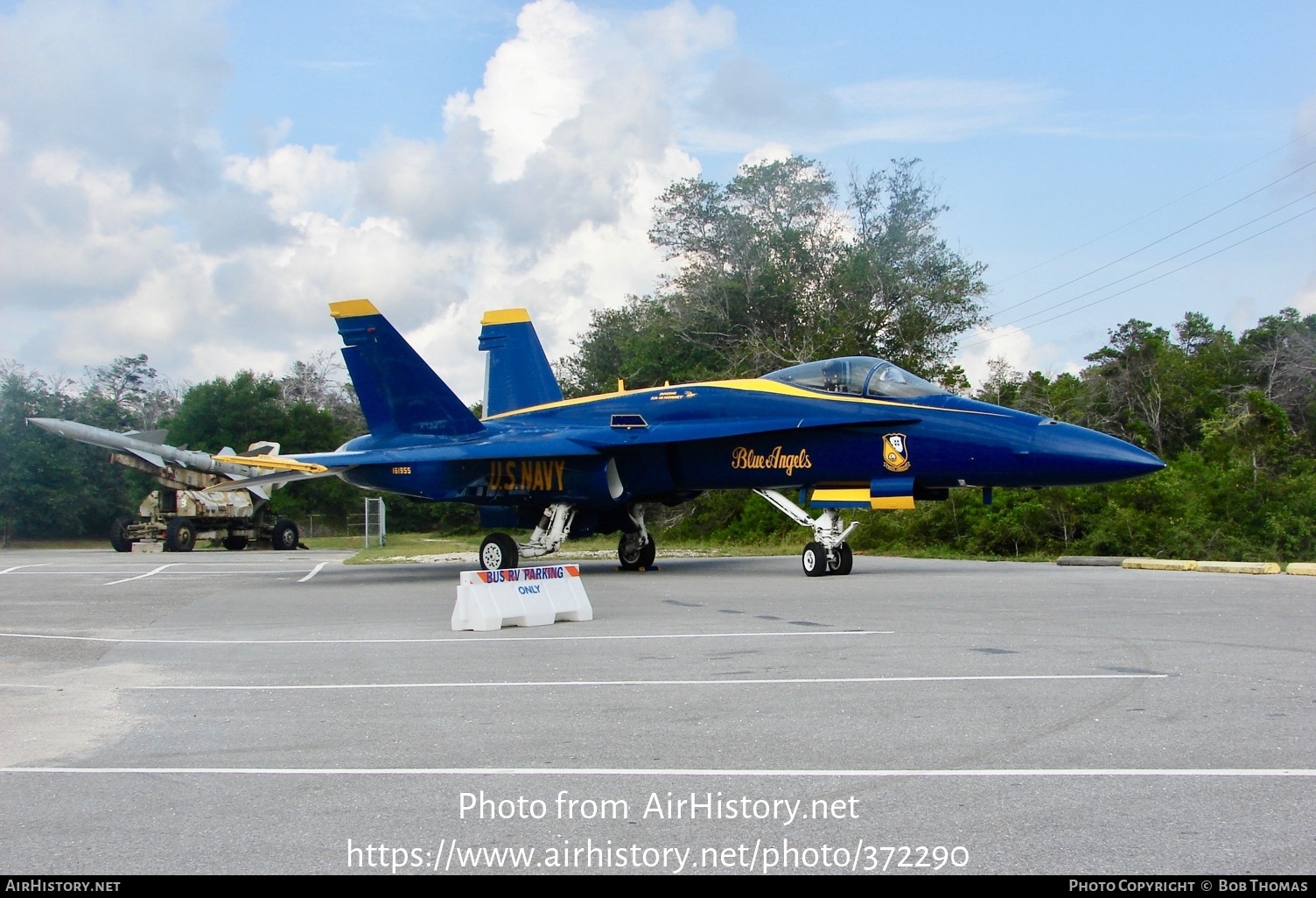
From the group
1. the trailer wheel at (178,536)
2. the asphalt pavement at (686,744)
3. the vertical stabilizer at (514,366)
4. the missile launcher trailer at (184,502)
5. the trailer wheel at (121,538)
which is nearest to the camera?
the asphalt pavement at (686,744)

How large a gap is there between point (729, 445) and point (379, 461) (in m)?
5.48

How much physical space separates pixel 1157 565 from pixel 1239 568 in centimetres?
123

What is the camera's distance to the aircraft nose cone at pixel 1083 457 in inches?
543

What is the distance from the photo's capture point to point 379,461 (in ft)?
58.3

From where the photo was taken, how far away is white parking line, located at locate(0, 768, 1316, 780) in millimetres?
4648

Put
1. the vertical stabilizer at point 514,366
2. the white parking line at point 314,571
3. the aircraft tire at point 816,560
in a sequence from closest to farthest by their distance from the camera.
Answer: the aircraft tire at point 816,560 < the white parking line at point 314,571 < the vertical stabilizer at point 514,366

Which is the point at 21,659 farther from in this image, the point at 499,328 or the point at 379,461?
the point at 499,328

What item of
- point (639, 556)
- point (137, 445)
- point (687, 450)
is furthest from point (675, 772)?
point (137, 445)

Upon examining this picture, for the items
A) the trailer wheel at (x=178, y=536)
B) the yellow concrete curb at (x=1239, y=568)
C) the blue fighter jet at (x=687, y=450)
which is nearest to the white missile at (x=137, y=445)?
the trailer wheel at (x=178, y=536)

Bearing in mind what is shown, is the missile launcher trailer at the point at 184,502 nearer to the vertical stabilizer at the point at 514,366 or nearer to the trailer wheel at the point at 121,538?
the trailer wheel at the point at 121,538


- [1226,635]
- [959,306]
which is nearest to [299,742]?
[1226,635]

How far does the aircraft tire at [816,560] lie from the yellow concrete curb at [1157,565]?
4664 millimetres

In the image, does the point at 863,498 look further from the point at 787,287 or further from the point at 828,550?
the point at 787,287

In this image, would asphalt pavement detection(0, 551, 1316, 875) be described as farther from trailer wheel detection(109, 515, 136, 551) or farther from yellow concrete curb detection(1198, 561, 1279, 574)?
trailer wheel detection(109, 515, 136, 551)
